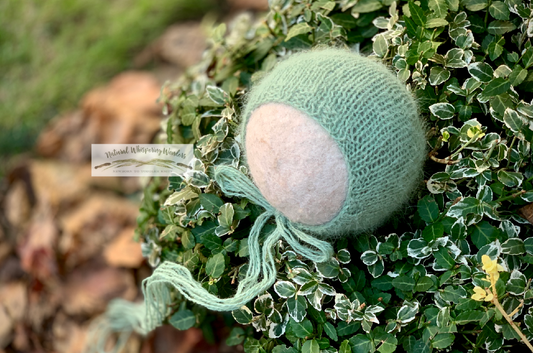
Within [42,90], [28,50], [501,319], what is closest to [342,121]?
[501,319]

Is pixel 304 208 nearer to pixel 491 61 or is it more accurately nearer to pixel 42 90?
pixel 491 61

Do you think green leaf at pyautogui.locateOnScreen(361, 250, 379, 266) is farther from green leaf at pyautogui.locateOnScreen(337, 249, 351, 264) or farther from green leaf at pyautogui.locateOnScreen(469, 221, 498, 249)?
green leaf at pyautogui.locateOnScreen(469, 221, 498, 249)

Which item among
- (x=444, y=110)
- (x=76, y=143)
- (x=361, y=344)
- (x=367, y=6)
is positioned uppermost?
(x=367, y=6)

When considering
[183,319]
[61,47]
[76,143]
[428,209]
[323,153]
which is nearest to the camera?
[323,153]

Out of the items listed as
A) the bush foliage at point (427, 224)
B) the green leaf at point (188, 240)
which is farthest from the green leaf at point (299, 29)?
the green leaf at point (188, 240)

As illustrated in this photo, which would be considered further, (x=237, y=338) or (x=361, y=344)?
(x=237, y=338)

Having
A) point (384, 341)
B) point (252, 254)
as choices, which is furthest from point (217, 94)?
point (384, 341)

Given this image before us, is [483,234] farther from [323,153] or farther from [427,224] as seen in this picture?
[323,153]
